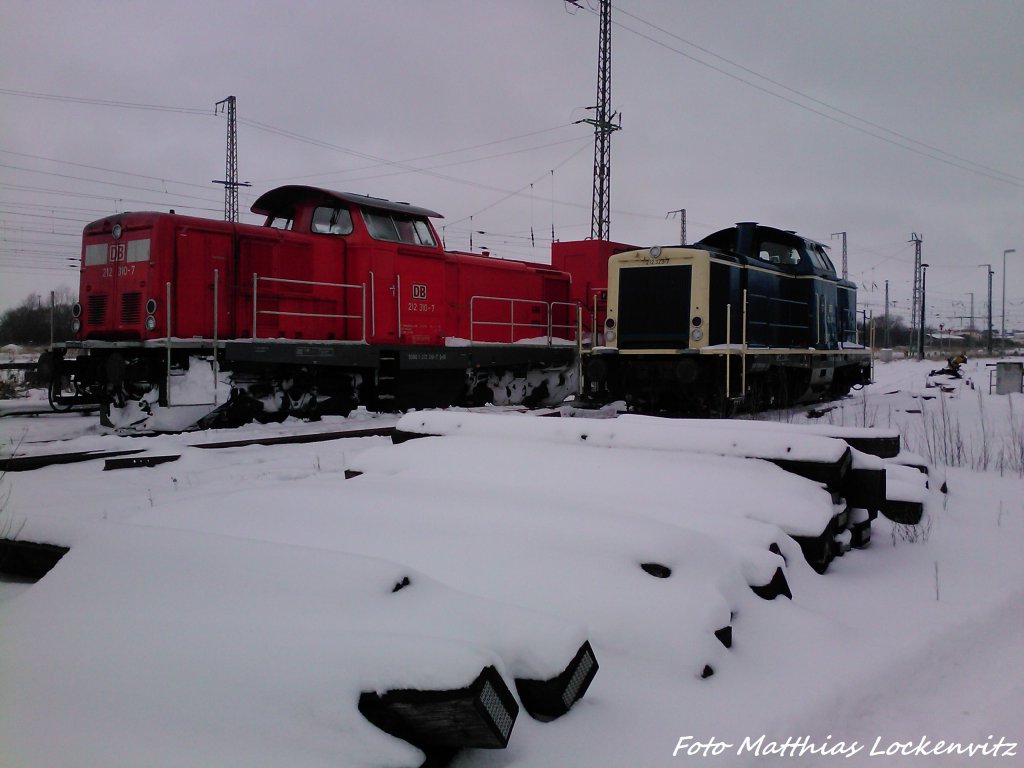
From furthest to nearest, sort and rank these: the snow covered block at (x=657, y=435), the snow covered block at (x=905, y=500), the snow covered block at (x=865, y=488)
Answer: the snow covered block at (x=905, y=500) < the snow covered block at (x=865, y=488) < the snow covered block at (x=657, y=435)

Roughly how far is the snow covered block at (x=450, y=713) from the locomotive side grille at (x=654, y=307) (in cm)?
1036

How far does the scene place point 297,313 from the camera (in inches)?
423

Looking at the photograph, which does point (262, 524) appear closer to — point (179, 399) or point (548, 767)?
point (548, 767)

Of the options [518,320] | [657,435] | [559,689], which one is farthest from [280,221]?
[559,689]

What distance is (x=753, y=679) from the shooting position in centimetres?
274

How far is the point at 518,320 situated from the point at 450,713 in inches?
486

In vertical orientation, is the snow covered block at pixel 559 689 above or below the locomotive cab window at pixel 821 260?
below

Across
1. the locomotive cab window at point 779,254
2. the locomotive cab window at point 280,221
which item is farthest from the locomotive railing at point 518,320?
the locomotive cab window at point 779,254

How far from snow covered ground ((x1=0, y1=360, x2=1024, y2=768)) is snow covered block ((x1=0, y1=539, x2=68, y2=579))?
0.18 feet

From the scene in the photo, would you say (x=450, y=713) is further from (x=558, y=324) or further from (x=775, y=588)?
(x=558, y=324)

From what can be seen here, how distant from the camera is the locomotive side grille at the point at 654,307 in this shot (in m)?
11.9

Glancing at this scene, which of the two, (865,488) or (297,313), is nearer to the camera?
(865,488)

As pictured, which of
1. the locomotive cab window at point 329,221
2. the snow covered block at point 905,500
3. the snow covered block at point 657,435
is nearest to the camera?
the snow covered block at point 657,435

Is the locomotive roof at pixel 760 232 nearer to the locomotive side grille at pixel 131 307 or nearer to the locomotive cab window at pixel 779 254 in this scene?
the locomotive cab window at pixel 779 254
